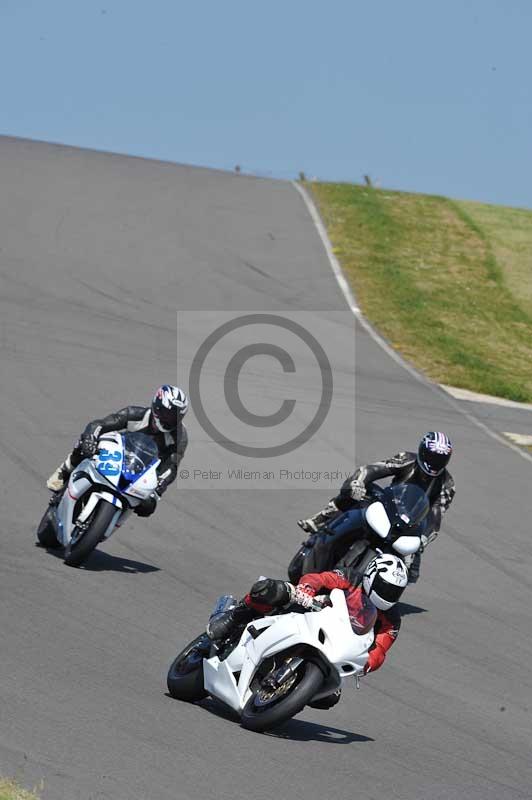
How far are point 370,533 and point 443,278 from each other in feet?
70.9

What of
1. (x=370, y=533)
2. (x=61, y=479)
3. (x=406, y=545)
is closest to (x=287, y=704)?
(x=406, y=545)

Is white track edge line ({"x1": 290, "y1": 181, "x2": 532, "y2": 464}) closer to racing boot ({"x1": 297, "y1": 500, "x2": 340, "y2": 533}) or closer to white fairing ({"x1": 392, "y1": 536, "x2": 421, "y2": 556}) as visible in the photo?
racing boot ({"x1": 297, "y1": 500, "x2": 340, "y2": 533})

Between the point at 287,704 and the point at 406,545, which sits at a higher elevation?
the point at 406,545

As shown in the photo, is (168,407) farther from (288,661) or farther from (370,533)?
(288,661)

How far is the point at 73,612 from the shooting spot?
352 inches

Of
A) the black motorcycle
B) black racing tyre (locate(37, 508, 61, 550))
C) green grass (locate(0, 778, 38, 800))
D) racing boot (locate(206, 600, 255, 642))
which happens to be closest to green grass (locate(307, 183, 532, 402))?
black racing tyre (locate(37, 508, 61, 550))

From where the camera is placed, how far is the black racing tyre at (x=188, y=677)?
7270 mm

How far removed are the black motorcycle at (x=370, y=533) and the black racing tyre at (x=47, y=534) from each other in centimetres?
206

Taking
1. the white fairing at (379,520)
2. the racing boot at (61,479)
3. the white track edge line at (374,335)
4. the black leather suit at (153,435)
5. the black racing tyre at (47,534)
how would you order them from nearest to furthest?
1. the white fairing at (379,520)
2. the black racing tyre at (47,534)
3. the black leather suit at (153,435)
4. the racing boot at (61,479)
5. the white track edge line at (374,335)

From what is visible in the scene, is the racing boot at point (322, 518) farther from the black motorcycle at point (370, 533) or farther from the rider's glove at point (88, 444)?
the rider's glove at point (88, 444)

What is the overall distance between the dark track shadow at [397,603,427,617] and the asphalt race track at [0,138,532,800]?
16 centimetres

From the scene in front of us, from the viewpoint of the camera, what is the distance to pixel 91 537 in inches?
406

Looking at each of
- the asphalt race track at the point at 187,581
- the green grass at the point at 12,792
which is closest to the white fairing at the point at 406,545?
the asphalt race track at the point at 187,581

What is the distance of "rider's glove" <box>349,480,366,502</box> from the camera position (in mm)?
10078
